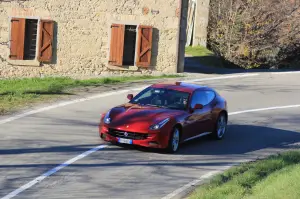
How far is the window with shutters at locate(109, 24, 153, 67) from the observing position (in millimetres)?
26266

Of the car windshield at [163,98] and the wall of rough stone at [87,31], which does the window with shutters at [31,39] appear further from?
the car windshield at [163,98]

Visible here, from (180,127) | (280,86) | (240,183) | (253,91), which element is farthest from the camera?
(280,86)

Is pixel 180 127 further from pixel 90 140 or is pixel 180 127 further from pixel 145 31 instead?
pixel 145 31

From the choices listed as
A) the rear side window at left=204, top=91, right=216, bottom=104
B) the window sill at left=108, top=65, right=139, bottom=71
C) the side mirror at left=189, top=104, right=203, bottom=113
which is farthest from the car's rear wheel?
the window sill at left=108, top=65, right=139, bottom=71

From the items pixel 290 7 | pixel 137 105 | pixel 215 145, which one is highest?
pixel 290 7

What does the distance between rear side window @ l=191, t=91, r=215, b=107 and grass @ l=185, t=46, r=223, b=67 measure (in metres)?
16.5

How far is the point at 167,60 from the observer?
27.0 m

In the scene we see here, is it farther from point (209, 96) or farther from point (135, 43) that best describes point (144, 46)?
point (209, 96)

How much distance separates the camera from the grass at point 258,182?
29.9 feet

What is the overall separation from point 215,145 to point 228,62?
806 inches

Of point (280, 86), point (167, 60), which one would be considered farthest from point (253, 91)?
point (167, 60)

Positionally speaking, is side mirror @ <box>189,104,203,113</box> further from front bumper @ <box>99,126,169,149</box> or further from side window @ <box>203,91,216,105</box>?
front bumper @ <box>99,126,169,149</box>

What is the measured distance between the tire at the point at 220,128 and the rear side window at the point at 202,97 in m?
0.54

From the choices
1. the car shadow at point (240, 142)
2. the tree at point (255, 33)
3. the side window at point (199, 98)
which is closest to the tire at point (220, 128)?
the car shadow at point (240, 142)
